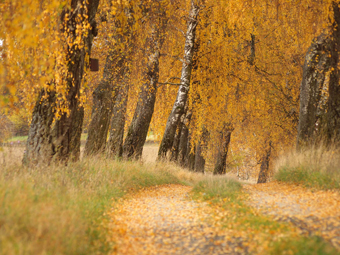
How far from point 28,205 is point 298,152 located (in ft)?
25.0

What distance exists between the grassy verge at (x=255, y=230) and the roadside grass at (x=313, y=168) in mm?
1732

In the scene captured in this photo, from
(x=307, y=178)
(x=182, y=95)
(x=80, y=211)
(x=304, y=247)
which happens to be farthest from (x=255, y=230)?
(x=182, y=95)

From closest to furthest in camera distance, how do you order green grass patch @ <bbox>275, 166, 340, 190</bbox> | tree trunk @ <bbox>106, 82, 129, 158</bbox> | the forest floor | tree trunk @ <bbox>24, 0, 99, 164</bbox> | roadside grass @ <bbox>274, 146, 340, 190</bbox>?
the forest floor → tree trunk @ <bbox>24, 0, 99, 164</bbox> → green grass patch @ <bbox>275, 166, 340, 190</bbox> → roadside grass @ <bbox>274, 146, 340, 190</bbox> → tree trunk @ <bbox>106, 82, 129, 158</bbox>

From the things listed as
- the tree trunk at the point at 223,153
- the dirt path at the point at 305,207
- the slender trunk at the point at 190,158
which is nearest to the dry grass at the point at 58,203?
the dirt path at the point at 305,207

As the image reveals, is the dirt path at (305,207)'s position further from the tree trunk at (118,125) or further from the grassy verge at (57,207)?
the tree trunk at (118,125)

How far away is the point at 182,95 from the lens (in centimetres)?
1227

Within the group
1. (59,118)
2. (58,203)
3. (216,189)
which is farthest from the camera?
(216,189)

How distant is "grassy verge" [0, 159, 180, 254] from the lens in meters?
3.36

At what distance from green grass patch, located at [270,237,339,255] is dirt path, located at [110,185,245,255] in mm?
489

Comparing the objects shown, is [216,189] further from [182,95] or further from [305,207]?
[182,95]

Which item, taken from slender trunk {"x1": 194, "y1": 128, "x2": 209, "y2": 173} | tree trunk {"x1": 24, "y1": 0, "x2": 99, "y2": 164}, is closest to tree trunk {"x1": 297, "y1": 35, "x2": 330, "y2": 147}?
tree trunk {"x1": 24, "y1": 0, "x2": 99, "y2": 164}

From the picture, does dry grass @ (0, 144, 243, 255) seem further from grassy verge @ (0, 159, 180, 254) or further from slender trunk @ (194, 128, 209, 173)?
slender trunk @ (194, 128, 209, 173)

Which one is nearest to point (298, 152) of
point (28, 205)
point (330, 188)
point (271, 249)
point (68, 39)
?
point (330, 188)

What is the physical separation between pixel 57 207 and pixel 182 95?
847cm
